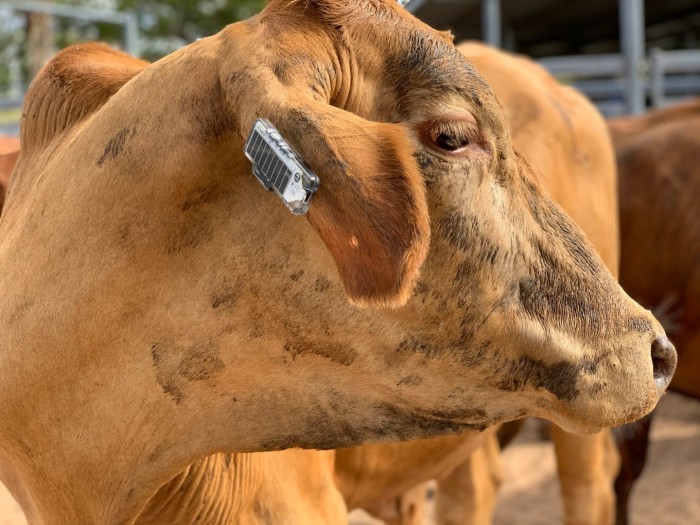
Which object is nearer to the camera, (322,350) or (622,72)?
(322,350)

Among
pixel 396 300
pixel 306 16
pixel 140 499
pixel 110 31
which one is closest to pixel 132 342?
pixel 140 499

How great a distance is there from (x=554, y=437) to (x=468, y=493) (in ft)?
1.41

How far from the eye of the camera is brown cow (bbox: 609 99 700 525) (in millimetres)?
5121

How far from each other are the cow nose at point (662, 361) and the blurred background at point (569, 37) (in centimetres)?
157

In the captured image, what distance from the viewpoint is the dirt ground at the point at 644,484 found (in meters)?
5.64

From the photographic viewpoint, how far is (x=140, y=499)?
6.11 ft

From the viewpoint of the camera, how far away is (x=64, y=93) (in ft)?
6.73

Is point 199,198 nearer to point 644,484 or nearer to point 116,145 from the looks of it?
point 116,145

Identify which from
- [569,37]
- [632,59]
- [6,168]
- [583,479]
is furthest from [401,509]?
[569,37]

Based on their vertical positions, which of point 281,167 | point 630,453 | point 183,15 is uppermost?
point 281,167

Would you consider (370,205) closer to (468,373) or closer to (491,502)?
(468,373)

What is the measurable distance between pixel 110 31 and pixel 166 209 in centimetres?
2518

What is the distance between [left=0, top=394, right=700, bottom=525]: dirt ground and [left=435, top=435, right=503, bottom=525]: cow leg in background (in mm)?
1491

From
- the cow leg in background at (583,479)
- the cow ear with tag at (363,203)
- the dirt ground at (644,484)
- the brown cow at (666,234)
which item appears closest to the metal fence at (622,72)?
the dirt ground at (644,484)
